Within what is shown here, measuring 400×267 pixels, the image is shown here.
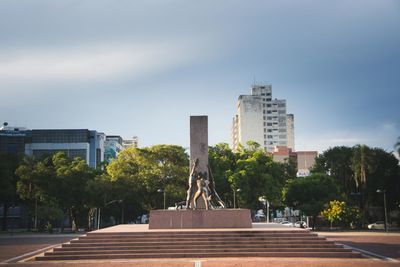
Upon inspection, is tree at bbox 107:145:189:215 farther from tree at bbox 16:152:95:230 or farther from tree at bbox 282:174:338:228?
tree at bbox 282:174:338:228

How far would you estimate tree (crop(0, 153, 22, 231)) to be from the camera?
5184cm

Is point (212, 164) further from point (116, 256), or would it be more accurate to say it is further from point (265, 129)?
point (265, 129)

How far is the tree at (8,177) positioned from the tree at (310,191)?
3214 cm

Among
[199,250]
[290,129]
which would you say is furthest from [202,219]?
[290,129]

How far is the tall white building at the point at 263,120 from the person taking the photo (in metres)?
108

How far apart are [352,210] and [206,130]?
2596cm

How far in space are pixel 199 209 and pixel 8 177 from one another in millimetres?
34448

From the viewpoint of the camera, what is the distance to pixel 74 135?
8681 cm

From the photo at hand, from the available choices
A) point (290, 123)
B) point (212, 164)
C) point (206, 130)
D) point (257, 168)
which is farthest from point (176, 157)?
point (290, 123)

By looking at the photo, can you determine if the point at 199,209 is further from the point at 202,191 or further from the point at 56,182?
the point at 56,182

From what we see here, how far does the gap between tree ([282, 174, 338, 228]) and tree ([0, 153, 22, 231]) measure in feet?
105

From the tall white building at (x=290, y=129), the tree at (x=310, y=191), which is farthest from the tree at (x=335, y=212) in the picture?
the tall white building at (x=290, y=129)

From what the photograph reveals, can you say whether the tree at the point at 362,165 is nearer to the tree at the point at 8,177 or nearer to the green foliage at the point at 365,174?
the green foliage at the point at 365,174

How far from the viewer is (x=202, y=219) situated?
2522 centimetres
